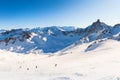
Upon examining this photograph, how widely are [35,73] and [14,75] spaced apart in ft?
6.24

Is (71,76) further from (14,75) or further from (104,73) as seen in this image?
(14,75)

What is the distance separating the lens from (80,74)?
65.1ft

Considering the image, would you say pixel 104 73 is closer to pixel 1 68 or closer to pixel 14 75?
pixel 14 75

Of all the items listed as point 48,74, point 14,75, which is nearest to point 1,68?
point 14,75

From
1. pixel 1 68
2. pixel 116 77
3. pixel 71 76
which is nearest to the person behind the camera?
pixel 116 77

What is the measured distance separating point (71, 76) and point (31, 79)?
10.6 ft

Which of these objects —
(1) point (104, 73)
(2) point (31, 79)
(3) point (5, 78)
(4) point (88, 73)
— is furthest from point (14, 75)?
(1) point (104, 73)

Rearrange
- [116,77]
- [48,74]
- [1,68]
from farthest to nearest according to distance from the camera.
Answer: [1,68] < [48,74] < [116,77]

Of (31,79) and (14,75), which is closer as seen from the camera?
(31,79)

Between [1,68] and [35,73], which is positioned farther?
[1,68]

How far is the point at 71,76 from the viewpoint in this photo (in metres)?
19.2

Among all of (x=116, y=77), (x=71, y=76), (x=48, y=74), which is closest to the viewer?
(x=116, y=77)

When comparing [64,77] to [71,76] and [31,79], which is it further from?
[31,79]

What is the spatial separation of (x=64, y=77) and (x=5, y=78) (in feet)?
16.9
